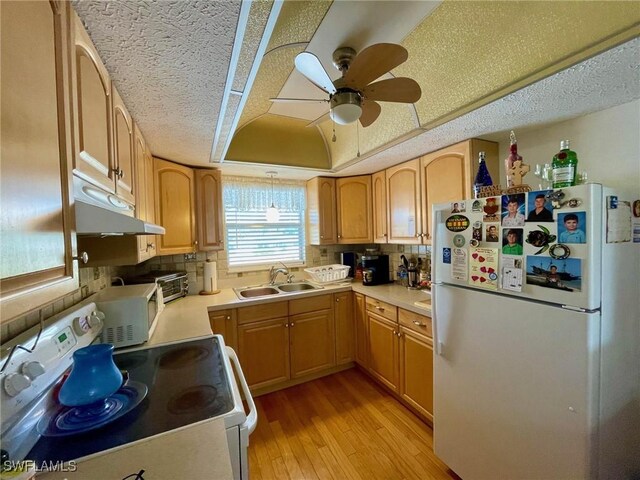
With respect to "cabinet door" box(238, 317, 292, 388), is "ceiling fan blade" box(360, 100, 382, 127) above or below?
above

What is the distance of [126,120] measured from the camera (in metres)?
1.25

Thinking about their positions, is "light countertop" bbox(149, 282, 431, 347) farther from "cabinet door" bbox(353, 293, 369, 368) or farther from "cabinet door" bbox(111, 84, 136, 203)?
"cabinet door" bbox(111, 84, 136, 203)

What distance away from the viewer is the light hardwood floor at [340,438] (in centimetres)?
→ 158

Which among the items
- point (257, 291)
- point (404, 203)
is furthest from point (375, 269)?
point (257, 291)

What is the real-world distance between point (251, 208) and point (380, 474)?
8.11 ft

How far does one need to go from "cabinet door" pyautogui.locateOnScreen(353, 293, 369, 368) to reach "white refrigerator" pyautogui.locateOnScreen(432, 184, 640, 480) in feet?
3.69

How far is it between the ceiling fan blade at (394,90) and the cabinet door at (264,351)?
6.30ft

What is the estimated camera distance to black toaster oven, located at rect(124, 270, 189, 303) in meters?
1.95

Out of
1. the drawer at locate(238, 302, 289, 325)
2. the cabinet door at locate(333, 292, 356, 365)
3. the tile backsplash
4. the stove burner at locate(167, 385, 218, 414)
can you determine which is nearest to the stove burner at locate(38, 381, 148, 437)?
the stove burner at locate(167, 385, 218, 414)

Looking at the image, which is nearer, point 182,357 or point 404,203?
point 182,357

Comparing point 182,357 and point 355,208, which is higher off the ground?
point 355,208

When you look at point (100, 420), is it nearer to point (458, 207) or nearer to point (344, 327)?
point (458, 207)

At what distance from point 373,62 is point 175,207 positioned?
1.88 meters

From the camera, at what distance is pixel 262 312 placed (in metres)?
2.30
